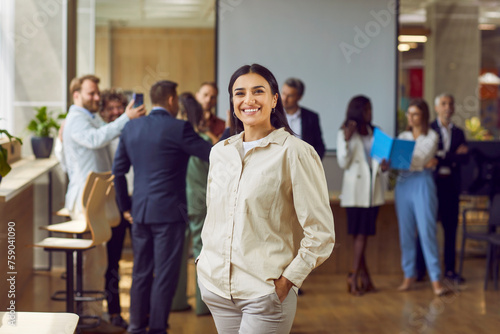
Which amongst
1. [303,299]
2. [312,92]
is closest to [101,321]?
[303,299]

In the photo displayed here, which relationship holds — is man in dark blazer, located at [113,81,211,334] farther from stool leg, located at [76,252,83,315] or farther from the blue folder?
the blue folder

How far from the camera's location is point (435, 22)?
962 centimetres

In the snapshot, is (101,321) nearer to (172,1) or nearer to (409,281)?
(409,281)

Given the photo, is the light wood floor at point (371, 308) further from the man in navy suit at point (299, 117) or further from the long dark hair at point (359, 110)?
the long dark hair at point (359, 110)

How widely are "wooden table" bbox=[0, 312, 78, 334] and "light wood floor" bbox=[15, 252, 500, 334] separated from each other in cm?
208

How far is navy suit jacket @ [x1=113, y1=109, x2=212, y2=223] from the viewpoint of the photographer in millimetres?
3996

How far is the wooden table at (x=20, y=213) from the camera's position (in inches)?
175

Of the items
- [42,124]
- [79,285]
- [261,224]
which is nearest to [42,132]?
[42,124]

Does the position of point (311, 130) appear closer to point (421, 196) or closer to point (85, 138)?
point (421, 196)

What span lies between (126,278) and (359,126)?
8.27ft

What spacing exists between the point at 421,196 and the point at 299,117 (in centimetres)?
126

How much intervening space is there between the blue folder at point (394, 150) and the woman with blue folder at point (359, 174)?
0.11 metres

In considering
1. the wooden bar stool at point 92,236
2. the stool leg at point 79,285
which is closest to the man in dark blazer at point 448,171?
the wooden bar stool at point 92,236

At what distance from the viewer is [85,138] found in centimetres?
466
